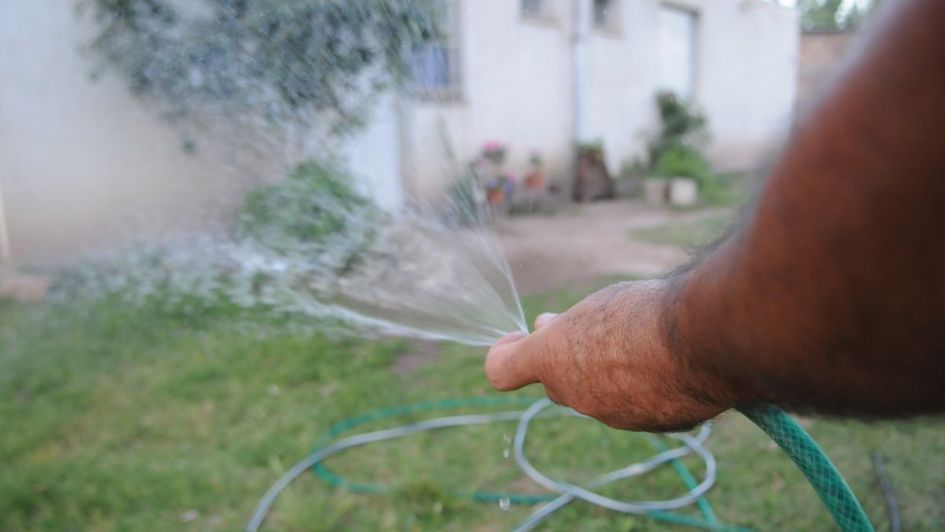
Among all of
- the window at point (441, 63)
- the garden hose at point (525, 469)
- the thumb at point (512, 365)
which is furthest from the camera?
the window at point (441, 63)

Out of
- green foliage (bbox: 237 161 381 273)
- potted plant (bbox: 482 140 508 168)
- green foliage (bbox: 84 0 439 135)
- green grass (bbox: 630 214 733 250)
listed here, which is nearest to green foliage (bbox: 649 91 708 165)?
green grass (bbox: 630 214 733 250)

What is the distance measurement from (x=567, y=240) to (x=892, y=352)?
22.0ft

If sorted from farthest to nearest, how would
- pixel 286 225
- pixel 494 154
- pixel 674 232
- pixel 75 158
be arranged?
1. pixel 494 154
2. pixel 674 232
3. pixel 75 158
4. pixel 286 225

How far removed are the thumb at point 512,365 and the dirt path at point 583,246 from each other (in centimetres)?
309

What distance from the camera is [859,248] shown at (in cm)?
53

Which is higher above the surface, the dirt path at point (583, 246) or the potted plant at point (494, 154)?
the potted plant at point (494, 154)

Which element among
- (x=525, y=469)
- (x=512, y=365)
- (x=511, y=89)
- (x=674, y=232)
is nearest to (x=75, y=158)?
(x=525, y=469)

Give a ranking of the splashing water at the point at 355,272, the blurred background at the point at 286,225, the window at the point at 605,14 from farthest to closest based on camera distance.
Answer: the window at the point at 605,14 → the splashing water at the point at 355,272 → the blurred background at the point at 286,225

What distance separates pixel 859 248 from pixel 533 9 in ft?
30.6

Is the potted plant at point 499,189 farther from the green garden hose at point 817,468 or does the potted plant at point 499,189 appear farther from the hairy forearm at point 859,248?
the hairy forearm at point 859,248

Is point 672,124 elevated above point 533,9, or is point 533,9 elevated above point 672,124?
point 533,9

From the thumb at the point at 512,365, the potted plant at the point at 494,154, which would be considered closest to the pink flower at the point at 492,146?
the potted plant at the point at 494,154

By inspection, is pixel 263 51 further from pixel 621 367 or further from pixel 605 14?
pixel 605 14

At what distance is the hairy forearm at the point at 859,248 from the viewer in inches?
19.4
